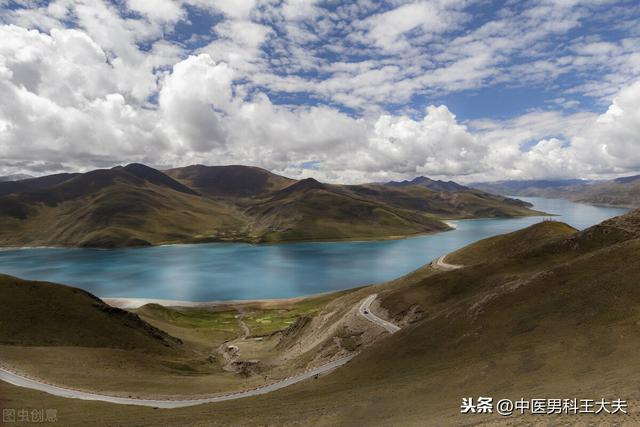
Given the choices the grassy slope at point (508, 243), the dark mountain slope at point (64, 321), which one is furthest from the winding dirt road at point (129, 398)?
the grassy slope at point (508, 243)

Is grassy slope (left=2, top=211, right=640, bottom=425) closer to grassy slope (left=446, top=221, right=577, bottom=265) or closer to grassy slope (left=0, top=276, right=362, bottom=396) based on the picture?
grassy slope (left=0, top=276, right=362, bottom=396)

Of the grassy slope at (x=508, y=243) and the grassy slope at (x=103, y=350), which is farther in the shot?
the grassy slope at (x=508, y=243)

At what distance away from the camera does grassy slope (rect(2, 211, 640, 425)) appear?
103ft

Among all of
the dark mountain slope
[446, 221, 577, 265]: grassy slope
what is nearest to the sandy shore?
the dark mountain slope

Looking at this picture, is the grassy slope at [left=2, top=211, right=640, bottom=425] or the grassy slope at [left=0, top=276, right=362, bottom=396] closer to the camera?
the grassy slope at [left=2, top=211, right=640, bottom=425]

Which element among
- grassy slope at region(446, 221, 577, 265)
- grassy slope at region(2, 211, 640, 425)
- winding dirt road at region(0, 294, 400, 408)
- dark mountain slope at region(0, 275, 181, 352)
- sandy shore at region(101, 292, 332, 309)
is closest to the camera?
grassy slope at region(2, 211, 640, 425)

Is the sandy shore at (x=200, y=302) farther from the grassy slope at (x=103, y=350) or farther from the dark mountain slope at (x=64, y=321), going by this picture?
the dark mountain slope at (x=64, y=321)

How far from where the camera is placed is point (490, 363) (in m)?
39.3

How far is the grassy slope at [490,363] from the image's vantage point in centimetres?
3133

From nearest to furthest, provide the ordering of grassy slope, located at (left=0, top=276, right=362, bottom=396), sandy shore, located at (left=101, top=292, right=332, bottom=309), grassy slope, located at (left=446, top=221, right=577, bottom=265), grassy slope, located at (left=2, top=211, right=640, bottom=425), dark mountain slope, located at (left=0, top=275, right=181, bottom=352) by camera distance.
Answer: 1. grassy slope, located at (left=2, top=211, right=640, bottom=425)
2. grassy slope, located at (left=0, top=276, right=362, bottom=396)
3. dark mountain slope, located at (left=0, top=275, right=181, bottom=352)
4. grassy slope, located at (left=446, top=221, right=577, bottom=265)
5. sandy shore, located at (left=101, top=292, right=332, bottom=309)

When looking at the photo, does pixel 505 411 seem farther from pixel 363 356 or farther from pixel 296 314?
pixel 296 314

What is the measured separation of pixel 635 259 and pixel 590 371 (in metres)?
29.8

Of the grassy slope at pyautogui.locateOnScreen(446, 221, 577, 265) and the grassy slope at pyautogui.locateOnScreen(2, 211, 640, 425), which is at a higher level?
the grassy slope at pyautogui.locateOnScreen(446, 221, 577, 265)

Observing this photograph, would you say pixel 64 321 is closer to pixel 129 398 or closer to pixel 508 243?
pixel 129 398
